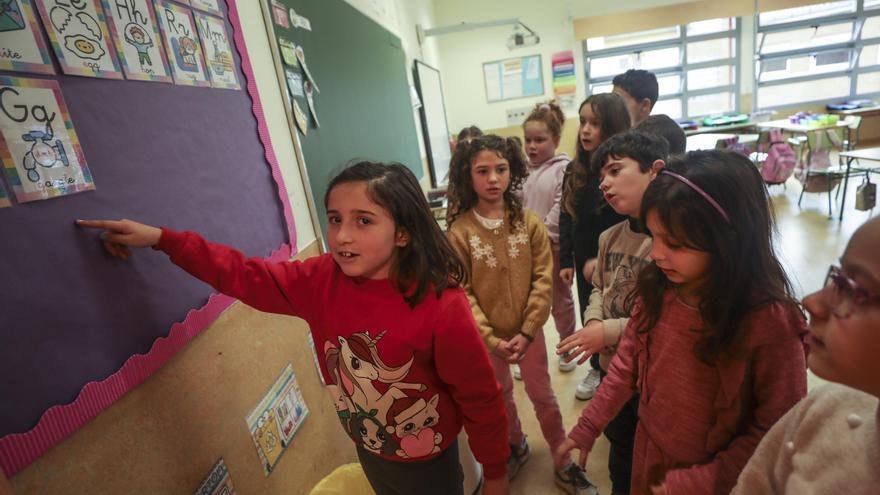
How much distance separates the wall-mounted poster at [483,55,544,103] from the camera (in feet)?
22.5

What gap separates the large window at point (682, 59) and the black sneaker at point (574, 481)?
22.8 ft

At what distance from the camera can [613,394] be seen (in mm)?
1101

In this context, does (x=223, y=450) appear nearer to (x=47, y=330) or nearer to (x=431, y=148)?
(x=47, y=330)

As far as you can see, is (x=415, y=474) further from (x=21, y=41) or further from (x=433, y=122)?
(x=433, y=122)

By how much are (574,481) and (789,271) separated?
1.27 m

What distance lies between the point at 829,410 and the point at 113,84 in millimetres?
1287

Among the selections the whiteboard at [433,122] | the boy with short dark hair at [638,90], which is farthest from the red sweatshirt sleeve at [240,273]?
the whiteboard at [433,122]

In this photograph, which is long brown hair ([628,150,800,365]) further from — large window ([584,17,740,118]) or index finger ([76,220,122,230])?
large window ([584,17,740,118])

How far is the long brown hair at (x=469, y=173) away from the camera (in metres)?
1.60

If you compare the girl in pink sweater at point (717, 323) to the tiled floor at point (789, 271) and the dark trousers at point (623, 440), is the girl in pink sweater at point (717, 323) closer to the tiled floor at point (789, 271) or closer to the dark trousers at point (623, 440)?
the tiled floor at point (789, 271)

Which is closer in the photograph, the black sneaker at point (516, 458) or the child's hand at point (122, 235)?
the child's hand at point (122, 235)

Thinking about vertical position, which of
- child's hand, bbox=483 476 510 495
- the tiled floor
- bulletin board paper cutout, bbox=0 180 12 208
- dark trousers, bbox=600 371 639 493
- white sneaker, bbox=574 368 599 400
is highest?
bulletin board paper cutout, bbox=0 180 12 208

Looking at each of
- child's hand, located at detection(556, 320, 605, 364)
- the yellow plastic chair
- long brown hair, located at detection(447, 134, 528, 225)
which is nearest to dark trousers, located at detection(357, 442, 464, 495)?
the yellow plastic chair

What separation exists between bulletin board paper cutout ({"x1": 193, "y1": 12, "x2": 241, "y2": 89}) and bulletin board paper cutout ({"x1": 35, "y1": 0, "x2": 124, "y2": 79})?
29 centimetres
